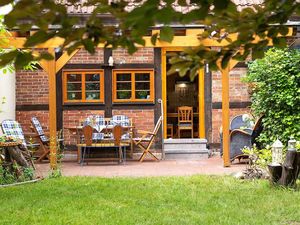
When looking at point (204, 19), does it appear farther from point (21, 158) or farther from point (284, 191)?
point (21, 158)

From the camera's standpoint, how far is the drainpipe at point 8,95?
9.05 metres

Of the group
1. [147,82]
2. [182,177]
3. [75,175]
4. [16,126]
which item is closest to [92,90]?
[147,82]

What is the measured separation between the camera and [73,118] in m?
10.1

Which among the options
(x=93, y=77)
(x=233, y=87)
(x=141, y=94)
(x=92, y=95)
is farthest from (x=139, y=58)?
(x=233, y=87)

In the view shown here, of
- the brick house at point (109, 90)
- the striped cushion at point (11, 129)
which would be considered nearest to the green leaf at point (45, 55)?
the striped cushion at point (11, 129)

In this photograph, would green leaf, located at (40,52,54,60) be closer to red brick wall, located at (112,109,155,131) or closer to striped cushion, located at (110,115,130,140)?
striped cushion, located at (110,115,130,140)

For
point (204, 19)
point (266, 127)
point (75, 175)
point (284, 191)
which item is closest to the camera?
point (204, 19)

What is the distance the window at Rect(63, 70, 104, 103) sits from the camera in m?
10.1

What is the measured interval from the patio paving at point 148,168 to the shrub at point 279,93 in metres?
0.90

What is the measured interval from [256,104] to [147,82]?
272cm

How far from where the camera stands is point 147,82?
1015 centimetres

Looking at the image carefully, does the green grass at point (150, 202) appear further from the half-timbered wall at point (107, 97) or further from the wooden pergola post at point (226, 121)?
the half-timbered wall at point (107, 97)

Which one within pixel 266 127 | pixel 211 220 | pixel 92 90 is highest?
pixel 92 90

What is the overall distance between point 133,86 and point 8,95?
2.59 meters
